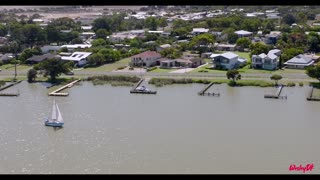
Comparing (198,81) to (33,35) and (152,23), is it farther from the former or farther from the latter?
(152,23)

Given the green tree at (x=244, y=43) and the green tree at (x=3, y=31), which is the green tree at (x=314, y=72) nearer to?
the green tree at (x=244, y=43)

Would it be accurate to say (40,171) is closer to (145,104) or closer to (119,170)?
(119,170)

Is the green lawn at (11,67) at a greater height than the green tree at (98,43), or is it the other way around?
the green tree at (98,43)

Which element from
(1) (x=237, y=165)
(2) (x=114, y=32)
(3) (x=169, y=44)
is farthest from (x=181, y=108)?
(2) (x=114, y=32)

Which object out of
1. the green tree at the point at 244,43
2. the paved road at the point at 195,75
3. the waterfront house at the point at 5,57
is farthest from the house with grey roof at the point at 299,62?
the waterfront house at the point at 5,57

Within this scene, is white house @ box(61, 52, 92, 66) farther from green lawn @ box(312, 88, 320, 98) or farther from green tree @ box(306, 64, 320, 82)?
green lawn @ box(312, 88, 320, 98)

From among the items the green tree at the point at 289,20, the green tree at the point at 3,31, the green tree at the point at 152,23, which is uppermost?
the green tree at the point at 289,20

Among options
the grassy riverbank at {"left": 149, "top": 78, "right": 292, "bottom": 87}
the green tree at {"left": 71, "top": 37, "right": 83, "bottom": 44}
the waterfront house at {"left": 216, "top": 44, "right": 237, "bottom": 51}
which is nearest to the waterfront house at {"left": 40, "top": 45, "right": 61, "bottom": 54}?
the green tree at {"left": 71, "top": 37, "right": 83, "bottom": 44}
